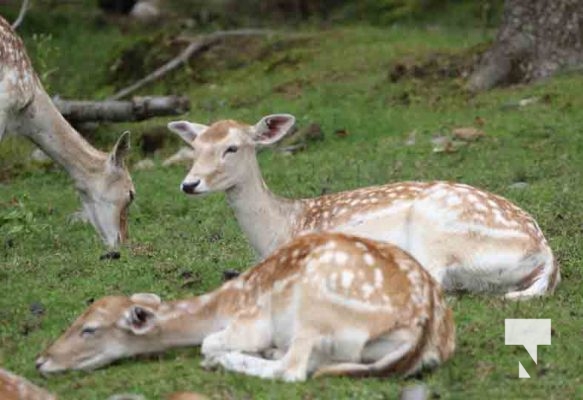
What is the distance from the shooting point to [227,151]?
9609 mm

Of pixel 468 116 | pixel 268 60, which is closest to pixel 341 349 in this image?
pixel 468 116

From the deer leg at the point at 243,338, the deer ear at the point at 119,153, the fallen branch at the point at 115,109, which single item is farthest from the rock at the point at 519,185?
the deer leg at the point at 243,338

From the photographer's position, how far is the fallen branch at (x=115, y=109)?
1594 centimetres

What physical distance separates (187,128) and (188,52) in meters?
9.41

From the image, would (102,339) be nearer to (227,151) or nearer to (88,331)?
(88,331)

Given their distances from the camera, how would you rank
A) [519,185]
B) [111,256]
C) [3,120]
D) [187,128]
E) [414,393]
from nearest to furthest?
[414,393] < [187,128] < [111,256] < [3,120] < [519,185]

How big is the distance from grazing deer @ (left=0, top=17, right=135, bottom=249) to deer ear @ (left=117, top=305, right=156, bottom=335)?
4.12 meters

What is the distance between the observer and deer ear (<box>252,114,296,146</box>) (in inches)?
384

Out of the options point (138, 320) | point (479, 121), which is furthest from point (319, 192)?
point (138, 320)

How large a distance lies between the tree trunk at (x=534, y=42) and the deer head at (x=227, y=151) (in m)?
6.55

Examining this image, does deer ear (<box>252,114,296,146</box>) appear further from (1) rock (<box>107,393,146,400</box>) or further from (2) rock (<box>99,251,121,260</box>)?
(1) rock (<box>107,393,146,400</box>)

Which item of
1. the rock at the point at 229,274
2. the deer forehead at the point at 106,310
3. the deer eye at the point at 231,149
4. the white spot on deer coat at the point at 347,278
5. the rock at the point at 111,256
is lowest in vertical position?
the rock at the point at 111,256

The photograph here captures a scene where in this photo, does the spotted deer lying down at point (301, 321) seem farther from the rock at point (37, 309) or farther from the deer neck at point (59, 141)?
the deer neck at point (59, 141)

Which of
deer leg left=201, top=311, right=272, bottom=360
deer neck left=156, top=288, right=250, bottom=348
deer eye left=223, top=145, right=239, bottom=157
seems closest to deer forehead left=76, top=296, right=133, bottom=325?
deer neck left=156, top=288, right=250, bottom=348
